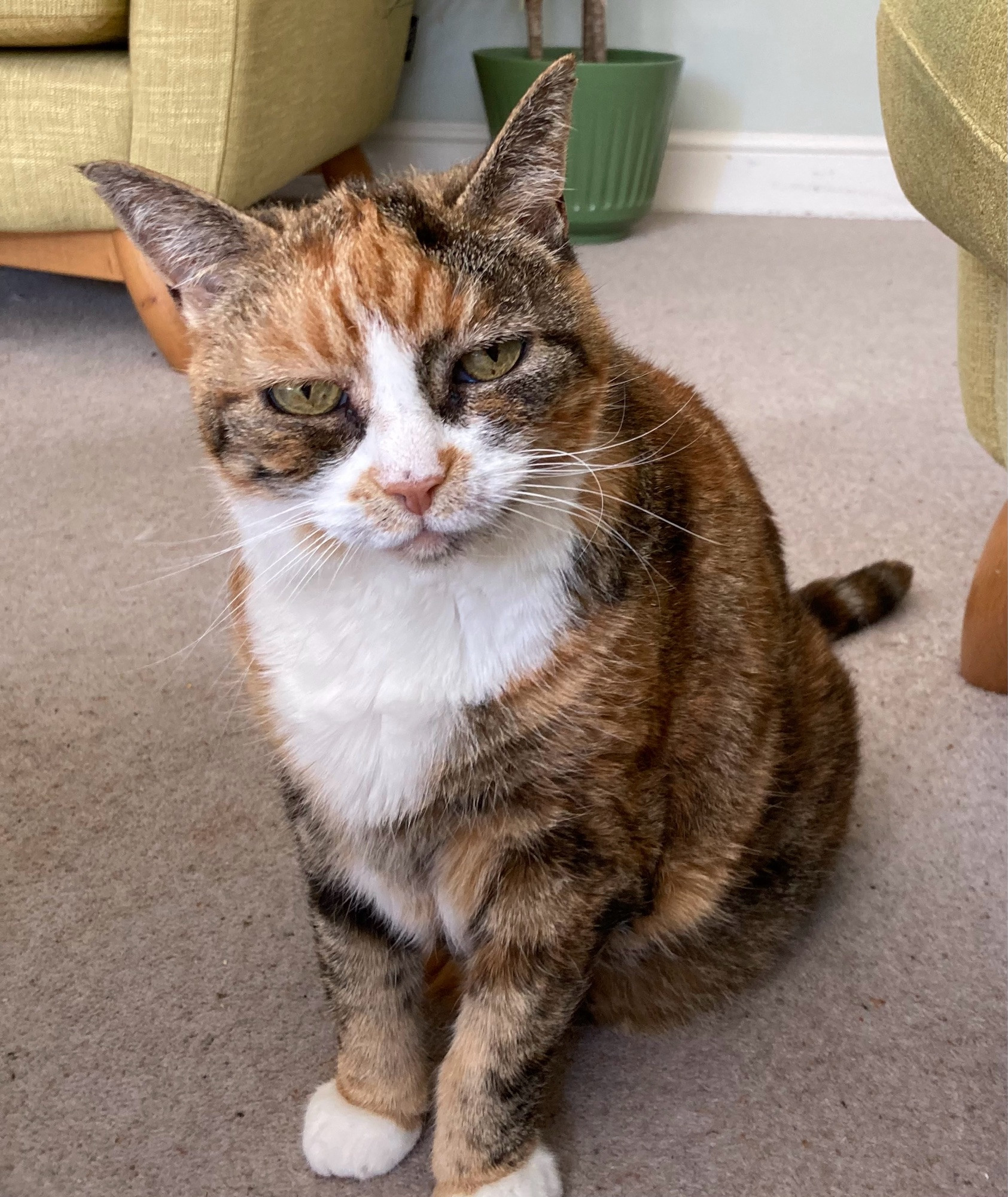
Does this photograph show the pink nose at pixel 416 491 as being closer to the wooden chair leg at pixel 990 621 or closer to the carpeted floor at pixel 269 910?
the carpeted floor at pixel 269 910

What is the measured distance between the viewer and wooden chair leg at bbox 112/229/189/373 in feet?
7.43

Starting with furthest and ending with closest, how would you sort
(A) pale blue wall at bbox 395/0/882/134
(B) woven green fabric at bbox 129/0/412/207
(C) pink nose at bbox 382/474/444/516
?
(A) pale blue wall at bbox 395/0/882/134
(B) woven green fabric at bbox 129/0/412/207
(C) pink nose at bbox 382/474/444/516

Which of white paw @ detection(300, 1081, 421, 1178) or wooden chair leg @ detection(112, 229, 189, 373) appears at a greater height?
white paw @ detection(300, 1081, 421, 1178)

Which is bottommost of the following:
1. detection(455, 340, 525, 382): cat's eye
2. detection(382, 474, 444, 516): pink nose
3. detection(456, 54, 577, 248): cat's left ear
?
detection(382, 474, 444, 516): pink nose

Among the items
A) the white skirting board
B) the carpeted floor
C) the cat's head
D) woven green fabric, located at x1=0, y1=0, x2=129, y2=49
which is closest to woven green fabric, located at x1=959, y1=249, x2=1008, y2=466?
the carpeted floor

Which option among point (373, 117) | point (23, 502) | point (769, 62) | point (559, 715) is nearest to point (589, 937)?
point (559, 715)

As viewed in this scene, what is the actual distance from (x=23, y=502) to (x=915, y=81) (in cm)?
146

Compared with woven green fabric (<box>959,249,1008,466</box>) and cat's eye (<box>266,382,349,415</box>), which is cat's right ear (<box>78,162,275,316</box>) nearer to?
cat's eye (<box>266,382,349,415</box>)

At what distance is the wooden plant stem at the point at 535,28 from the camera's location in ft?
9.89

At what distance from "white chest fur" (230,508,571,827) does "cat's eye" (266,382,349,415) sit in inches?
3.8

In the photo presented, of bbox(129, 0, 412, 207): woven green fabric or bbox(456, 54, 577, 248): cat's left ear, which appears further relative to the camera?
bbox(129, 0, 412, 207): woven green fabric

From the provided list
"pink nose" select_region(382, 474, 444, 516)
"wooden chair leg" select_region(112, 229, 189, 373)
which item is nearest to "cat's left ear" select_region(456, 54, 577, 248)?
"pink nose" select_region(382, 474, 444, 516)

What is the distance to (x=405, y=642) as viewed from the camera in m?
0.82

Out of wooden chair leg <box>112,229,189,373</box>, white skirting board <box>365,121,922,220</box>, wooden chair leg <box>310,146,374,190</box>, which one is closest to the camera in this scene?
wooden chair leg <box>112,229,189,373</box>
